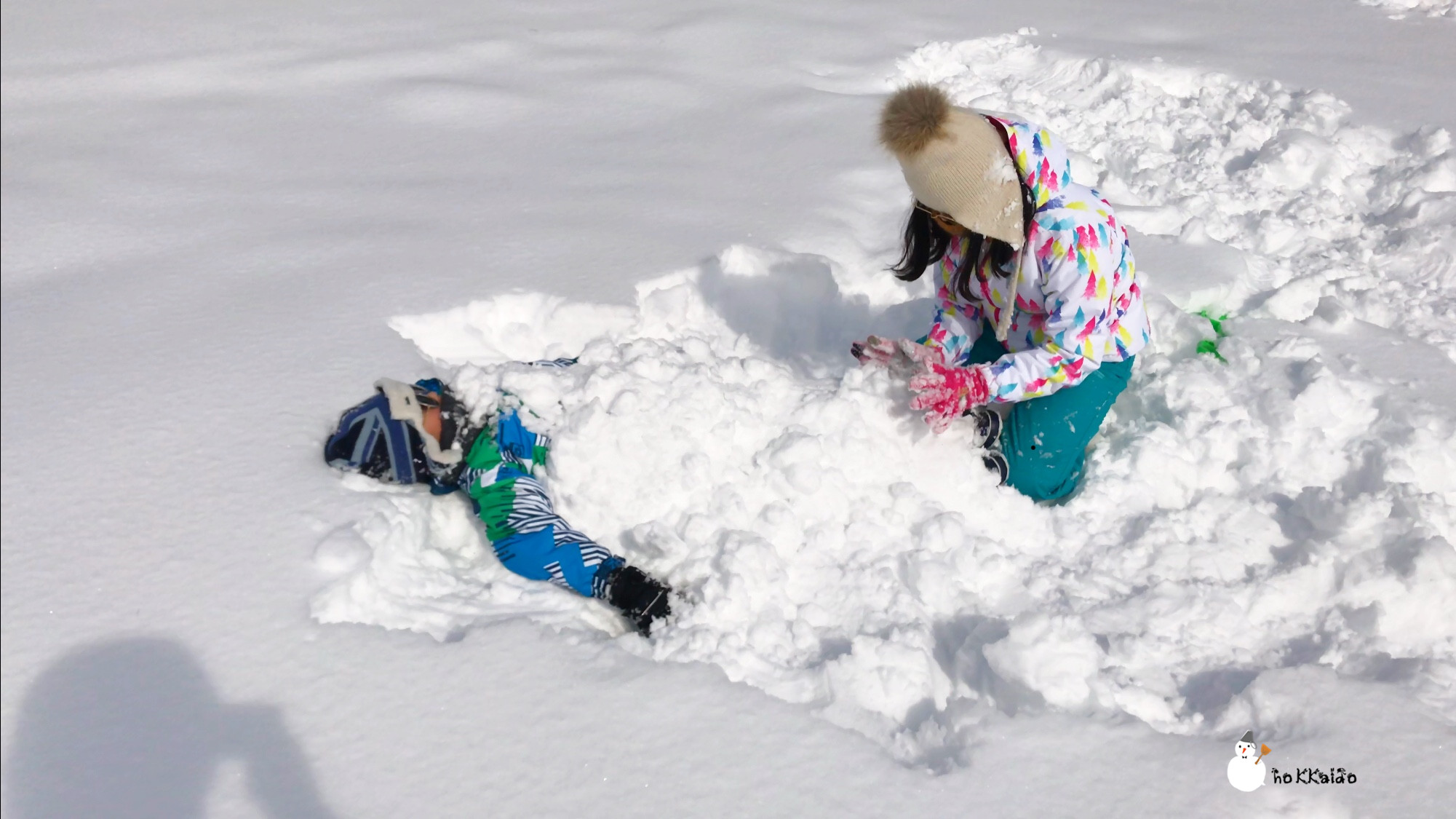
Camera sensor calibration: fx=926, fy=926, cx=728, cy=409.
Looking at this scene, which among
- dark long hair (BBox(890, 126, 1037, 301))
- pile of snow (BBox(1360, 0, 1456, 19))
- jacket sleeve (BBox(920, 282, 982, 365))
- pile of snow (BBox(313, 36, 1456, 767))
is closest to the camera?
pile of snow (BBox(313, 36, 1456, 767))

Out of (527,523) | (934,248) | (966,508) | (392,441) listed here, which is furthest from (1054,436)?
(392,441)

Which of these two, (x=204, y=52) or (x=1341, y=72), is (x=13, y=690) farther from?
(x=1341, y=72)

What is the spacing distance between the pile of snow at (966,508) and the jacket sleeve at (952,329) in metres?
0.23

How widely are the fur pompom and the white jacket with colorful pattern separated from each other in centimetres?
19

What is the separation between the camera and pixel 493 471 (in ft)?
6.57

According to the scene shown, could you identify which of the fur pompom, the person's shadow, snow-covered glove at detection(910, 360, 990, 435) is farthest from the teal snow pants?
the person's shadow

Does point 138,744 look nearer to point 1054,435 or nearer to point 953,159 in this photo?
point 953,159

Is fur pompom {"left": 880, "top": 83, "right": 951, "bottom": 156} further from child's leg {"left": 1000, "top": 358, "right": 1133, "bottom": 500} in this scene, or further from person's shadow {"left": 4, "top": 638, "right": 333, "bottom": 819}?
person's shadow {"left": 4, "top": 638, "right": 333, "bottom": 819}

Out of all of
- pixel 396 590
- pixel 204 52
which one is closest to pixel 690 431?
pixel 396 590

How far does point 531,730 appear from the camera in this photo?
4.68ft

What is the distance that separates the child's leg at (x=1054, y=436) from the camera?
2057mm

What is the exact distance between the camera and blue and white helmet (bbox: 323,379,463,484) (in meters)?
1.91

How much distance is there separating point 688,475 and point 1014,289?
782 mm

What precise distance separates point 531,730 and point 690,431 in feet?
2.54
